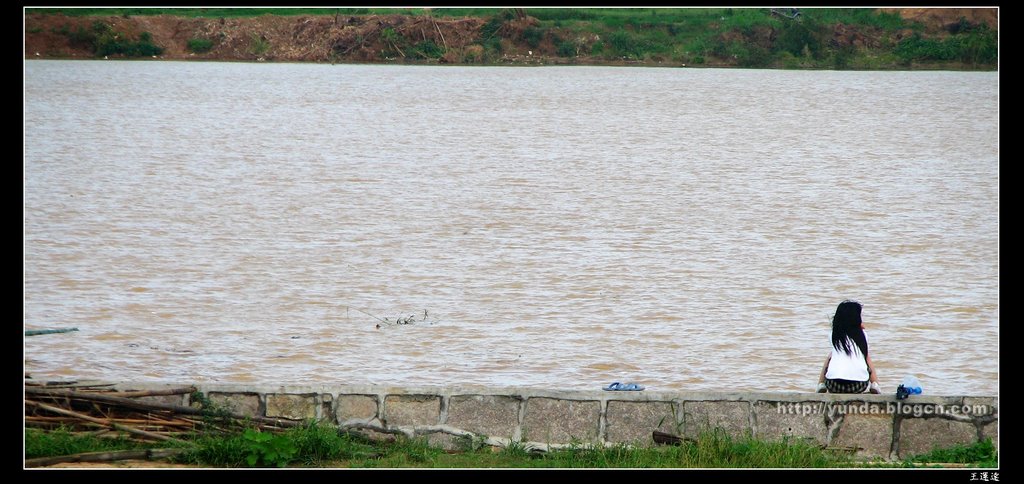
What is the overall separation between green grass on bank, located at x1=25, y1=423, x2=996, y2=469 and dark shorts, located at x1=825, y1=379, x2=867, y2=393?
0.60 meters

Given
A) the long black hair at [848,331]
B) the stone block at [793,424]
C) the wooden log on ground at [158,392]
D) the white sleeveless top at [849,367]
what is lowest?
the stone block at [793,424]

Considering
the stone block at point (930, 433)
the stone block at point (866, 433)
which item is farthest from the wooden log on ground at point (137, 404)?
the stone block at point (930, 433)

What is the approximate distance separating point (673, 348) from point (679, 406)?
15.9ft

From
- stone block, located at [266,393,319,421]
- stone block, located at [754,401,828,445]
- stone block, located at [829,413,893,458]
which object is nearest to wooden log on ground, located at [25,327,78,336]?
stone block, located at [266,393,319,421]

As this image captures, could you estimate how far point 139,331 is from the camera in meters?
12.8

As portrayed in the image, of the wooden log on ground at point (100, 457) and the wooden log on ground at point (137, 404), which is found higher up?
the wooden log on ground at point (137, 404)

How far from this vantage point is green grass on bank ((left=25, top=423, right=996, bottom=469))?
6902 mm

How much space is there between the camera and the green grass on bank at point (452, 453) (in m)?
6.90

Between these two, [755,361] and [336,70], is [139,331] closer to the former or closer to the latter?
[755,361]

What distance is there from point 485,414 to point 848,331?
2.44 m

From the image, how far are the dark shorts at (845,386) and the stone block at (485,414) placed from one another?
2056 mm

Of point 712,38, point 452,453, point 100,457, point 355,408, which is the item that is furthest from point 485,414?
point 712,38

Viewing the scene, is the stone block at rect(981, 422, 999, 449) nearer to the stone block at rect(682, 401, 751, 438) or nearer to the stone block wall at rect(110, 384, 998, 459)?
the stone block wall at rect(110, 384, 998, 459)

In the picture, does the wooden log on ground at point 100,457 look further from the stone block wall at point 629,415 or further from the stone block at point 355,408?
the stone block at point 355,408
